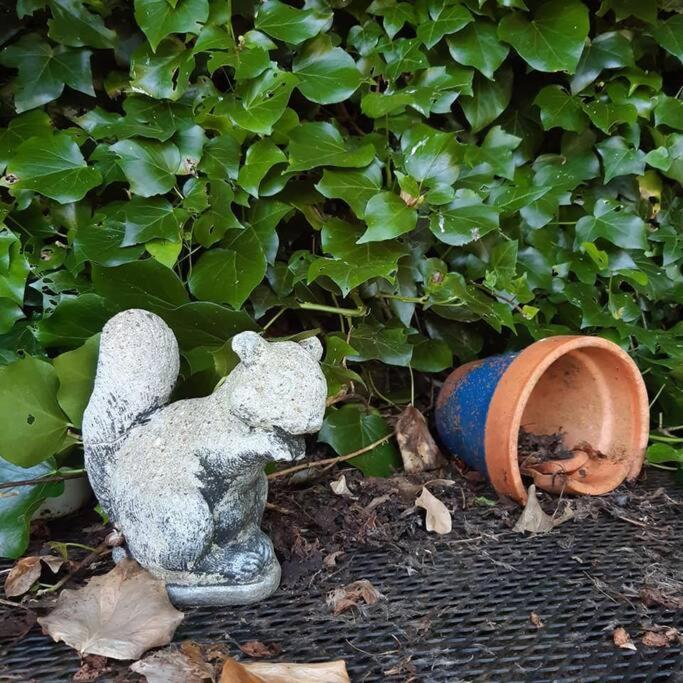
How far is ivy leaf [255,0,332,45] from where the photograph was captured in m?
1.04

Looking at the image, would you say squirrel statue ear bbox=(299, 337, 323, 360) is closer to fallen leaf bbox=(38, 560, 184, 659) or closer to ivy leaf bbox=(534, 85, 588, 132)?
fallen leaf bbox=(38, 560, 184, 659)

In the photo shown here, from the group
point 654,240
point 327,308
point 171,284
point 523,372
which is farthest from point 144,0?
point 654,240

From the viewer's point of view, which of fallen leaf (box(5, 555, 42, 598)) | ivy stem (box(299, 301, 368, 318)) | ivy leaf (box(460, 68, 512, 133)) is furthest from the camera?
ivy leaf (box(460, 68, 512, 133))

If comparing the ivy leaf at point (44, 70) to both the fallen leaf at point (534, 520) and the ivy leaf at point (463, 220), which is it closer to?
the ivy leaf at point (463, 220)

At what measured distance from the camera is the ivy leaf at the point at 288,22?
3.40ft

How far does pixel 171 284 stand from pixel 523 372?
0.54 metres

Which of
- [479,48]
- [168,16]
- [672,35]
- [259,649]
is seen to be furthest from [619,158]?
[259,649]

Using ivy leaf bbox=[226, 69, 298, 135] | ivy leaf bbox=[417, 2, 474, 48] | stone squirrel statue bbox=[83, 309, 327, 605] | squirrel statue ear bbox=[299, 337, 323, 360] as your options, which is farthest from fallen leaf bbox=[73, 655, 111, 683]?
ivy leaf bbox=[417, 2, 474, 48]

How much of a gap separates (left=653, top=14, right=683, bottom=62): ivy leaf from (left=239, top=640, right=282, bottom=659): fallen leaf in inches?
47.4

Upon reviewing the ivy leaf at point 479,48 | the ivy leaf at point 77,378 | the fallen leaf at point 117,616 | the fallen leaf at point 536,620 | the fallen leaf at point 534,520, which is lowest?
the fallen leaf at point 534,520

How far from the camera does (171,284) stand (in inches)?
37.8

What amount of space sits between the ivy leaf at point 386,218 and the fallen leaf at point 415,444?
1.21ft

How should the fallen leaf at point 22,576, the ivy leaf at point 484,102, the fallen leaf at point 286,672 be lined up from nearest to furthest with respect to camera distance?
the fallen leaf at point 286,672 < the fallen leaf at point 22,576 < the ivy leaf at point 484,102

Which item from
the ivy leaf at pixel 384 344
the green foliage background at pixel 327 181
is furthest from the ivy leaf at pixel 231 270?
the ivy leaf at pixel 384 344
